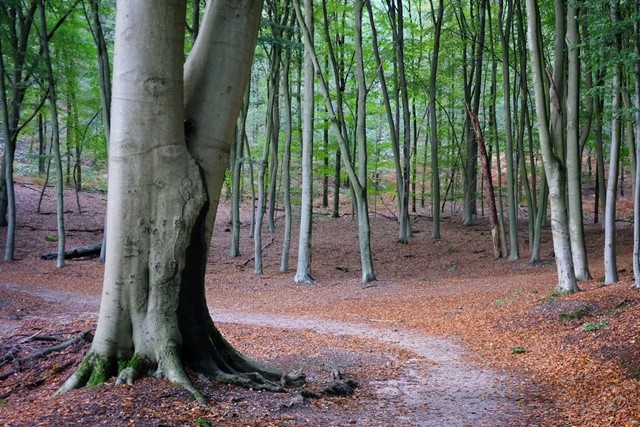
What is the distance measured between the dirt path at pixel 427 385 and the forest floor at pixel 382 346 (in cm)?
3

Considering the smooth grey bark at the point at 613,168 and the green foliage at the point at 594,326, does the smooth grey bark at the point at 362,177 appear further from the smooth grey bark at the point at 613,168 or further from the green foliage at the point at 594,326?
A: the green foliage at the point at 594,326

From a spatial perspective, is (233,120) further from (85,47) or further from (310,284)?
(85,47)

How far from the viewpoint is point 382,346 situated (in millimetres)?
8445

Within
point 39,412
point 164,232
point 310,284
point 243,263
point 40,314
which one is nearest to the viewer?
point 39,412

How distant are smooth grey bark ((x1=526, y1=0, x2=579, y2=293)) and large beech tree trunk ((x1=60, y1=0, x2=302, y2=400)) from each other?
785 cm

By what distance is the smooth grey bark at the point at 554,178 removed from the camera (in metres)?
10.8

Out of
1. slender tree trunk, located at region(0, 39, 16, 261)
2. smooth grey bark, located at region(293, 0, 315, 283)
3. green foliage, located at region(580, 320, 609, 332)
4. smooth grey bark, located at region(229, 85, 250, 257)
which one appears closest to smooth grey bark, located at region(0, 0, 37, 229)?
slender tree trunk, located at region(0, 39, 16, 261)

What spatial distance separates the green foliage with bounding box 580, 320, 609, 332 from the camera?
25.9 feet

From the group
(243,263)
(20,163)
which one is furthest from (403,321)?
(20,163)

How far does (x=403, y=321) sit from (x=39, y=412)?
25.9ft

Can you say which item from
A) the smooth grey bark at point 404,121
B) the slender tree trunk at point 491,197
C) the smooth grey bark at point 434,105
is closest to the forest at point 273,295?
the slender tree trunk at point 491,197

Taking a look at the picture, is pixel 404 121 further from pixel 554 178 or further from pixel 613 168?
pixel 613 168

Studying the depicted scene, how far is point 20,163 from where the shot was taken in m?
34.8

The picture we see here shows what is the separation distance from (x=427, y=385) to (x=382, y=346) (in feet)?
7.15
